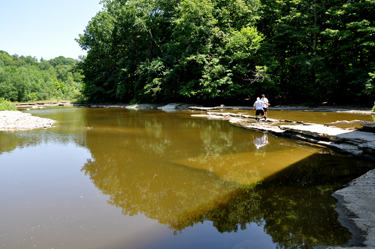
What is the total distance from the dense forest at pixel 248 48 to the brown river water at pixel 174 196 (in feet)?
53.8

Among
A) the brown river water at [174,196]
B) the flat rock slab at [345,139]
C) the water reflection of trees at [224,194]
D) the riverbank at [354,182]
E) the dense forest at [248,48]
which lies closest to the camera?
the riverbank at [354,182]

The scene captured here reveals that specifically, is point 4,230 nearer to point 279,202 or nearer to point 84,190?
point 84,190

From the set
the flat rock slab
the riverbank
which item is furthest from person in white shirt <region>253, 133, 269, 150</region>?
the flat rock slab

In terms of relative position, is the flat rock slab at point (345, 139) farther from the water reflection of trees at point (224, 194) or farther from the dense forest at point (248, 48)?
the dense forest at point (248, 48)

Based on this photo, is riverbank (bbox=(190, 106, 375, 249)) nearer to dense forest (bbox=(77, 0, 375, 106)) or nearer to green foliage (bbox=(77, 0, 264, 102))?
dense forest (bbox=(77, 0, 375, 106))

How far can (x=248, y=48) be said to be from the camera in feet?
82.8

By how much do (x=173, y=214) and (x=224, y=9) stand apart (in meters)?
27.7

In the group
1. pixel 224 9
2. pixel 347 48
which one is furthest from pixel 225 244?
pixel 224 9

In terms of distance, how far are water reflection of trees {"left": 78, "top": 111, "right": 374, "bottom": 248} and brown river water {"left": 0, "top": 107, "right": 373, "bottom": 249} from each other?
2cm

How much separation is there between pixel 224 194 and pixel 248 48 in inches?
907

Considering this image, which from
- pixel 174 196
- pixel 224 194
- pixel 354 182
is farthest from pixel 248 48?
pixel 174 196

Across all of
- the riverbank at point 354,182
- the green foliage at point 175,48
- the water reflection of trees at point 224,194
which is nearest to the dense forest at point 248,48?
the green foliage at point 175,48

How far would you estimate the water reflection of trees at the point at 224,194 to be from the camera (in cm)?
370

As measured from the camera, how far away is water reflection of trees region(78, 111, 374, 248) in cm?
370
